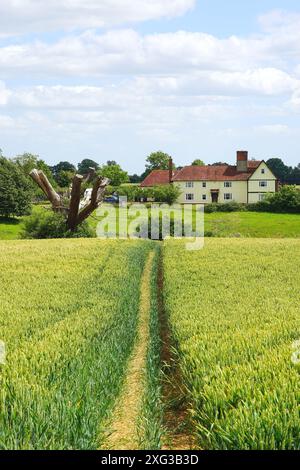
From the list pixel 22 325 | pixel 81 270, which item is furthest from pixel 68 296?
pixel 81 270

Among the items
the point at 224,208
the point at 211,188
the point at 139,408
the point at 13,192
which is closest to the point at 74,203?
the point at 13,192

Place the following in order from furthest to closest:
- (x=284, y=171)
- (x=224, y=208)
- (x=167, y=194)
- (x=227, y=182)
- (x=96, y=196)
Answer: (x=284, y=171) → (x=227, y=182) → (x=167, y=194) → (x=224, y=208) → (x=96, y=196)

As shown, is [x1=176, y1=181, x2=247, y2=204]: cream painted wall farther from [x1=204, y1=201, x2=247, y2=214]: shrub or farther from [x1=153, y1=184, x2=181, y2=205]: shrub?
[x1=204, y1=201, x2=247, y2=214]: shrub

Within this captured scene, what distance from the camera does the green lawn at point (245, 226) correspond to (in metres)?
51.4

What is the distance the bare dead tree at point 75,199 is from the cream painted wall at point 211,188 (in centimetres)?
4609

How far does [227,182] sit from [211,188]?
8.05ft

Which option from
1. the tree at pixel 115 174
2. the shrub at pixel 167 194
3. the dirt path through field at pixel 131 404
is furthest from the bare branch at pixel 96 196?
the tree at pixel 115 174

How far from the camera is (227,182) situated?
8438cm

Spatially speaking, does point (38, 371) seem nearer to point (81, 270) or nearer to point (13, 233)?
point (81, 270)

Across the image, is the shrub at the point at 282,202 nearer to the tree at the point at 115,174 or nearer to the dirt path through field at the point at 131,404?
the tree at the point at 115,174

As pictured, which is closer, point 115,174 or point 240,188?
point 240,188

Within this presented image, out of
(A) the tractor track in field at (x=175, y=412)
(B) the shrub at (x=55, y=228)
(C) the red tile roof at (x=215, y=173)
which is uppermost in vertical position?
(C) the red tile roof at (x=215, y=173)

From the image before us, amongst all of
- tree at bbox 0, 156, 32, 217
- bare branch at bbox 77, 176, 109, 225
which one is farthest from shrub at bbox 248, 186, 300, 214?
bare branch at bbox 77, 176, 109, 225

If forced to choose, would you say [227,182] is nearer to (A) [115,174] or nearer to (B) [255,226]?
(B) [255,226]
